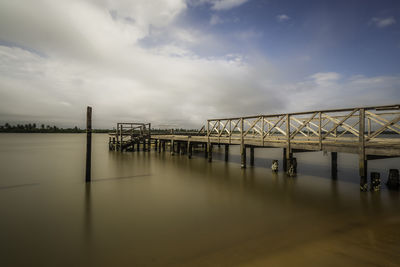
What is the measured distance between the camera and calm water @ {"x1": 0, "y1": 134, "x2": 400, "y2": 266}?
13.9ft

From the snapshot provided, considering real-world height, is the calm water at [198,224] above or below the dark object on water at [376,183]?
below

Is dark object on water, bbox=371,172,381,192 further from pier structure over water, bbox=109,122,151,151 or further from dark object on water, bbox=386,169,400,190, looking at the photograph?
pier structure over water, bbox=109,122,151,151

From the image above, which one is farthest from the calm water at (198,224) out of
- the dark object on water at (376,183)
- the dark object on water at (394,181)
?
the dark object on water at (394,181)

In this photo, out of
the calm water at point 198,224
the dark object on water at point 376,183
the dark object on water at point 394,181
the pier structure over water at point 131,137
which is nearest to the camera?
the calm water at point 198,224

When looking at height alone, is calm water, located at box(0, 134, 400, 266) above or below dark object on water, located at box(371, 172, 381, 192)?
below

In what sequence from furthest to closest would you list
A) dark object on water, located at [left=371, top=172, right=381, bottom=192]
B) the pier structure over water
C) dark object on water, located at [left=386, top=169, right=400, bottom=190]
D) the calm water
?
the pier structure over water
dark object on water, located at [left=386, top=169, right=400, bottom=190]
dark object on water, located at [left=371, top=172, right=381, bottom=192]
the calm water

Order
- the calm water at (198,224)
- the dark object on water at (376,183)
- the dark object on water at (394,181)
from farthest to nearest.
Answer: the dark object on water at (394,181), the dark object on water at (376,183), the calm water at (198,224)

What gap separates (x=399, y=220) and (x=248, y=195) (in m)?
4.66

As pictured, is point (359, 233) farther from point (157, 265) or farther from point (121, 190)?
point (121, 190)

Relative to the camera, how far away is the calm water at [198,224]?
13.9 ft

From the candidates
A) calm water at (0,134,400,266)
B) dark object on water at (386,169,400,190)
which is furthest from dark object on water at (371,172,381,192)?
dark object on water at (386,169,400,190)

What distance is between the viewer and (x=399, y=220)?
20.1 ft

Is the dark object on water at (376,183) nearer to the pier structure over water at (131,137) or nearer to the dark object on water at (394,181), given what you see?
the dark object on water at (394,181)

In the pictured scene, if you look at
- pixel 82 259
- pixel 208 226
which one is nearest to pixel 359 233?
pixel 208 226
